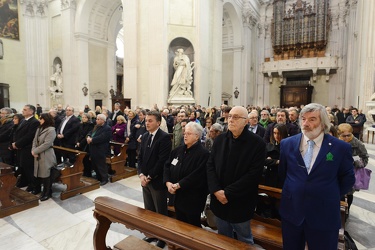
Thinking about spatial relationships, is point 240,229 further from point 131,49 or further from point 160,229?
point 131,49

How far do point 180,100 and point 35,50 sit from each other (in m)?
12.2

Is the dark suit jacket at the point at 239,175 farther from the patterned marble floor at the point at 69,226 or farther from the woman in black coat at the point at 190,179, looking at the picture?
the patterned marble floor at the point at 69,226

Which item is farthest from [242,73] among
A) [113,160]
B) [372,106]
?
[113,160]

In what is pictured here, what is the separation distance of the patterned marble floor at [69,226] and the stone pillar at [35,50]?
49.8 ft

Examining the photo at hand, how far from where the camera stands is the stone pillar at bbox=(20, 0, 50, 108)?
53.9 ft

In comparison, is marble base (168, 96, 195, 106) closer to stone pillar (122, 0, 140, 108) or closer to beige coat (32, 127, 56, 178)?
stone pillar (122, 0, 140, 108)

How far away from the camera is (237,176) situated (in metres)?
2.10

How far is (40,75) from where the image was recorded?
17.0 m

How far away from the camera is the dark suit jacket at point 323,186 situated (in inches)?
67.1

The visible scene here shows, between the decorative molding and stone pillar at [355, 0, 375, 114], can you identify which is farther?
the decorative molding

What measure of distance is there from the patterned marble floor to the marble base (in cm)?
753

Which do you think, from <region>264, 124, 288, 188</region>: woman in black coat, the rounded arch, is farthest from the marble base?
<region>264, 124, 288, 188</region>: woman in black coat

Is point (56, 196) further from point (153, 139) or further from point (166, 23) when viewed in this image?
point (166, 23)

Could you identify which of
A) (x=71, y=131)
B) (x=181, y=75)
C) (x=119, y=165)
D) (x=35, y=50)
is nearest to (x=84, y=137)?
(x=71, y=131)
